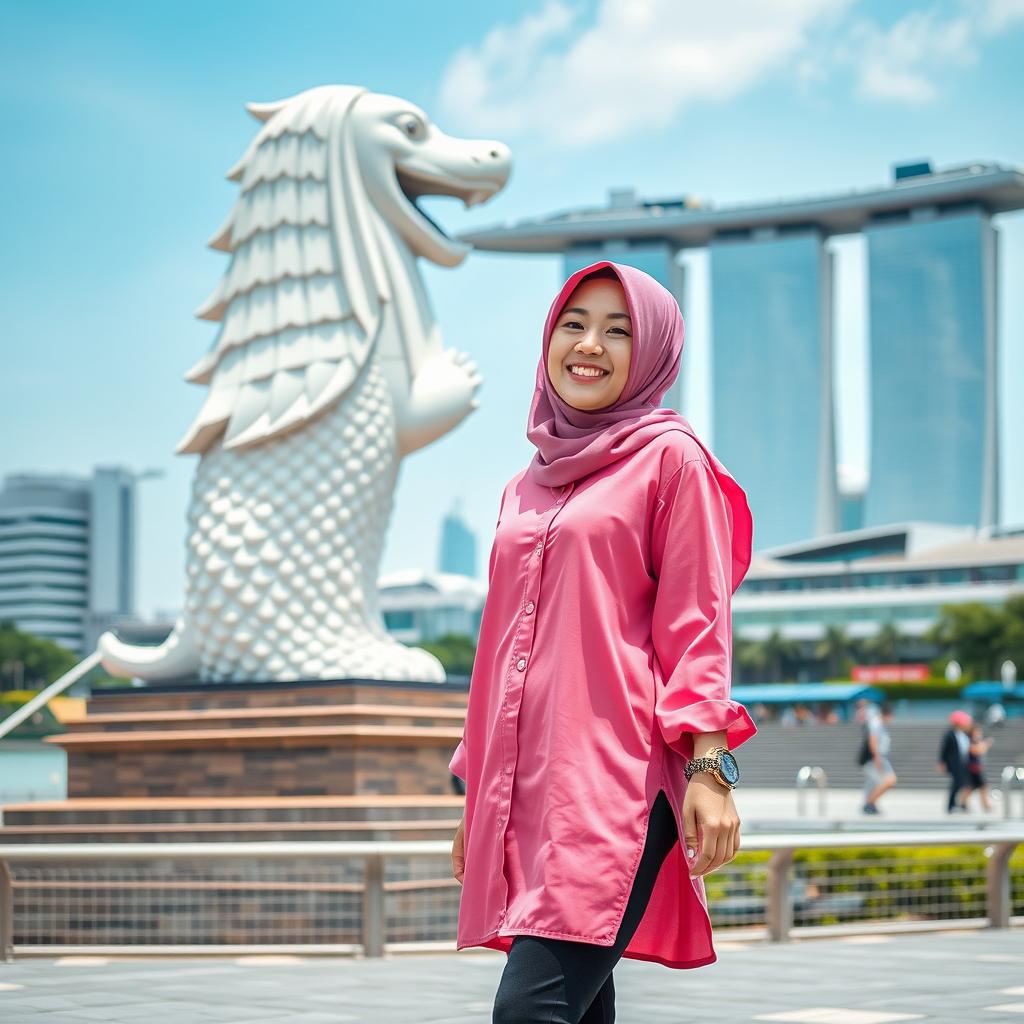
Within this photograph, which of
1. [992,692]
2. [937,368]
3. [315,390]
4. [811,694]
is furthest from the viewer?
[937,368]

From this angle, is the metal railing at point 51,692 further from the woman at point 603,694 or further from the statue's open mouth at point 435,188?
the woman at point 603,694

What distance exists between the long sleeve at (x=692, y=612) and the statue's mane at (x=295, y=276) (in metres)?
7.88

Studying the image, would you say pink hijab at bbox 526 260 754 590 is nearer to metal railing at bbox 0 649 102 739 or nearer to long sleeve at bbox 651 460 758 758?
long sleeve at bbox 651 460 758 758

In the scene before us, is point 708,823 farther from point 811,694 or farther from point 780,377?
point 780,377

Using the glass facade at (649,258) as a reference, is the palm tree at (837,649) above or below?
below

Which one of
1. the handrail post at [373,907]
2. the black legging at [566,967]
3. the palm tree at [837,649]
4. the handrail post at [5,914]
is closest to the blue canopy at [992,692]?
the palm tree at [837,649]

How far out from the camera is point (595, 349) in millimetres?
2965

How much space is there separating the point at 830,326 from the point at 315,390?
9851 cm

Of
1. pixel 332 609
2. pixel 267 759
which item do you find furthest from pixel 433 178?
pixel 267 759

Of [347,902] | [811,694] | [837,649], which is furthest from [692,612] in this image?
[837,649]

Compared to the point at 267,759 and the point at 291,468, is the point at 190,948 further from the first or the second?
the point at 291,468

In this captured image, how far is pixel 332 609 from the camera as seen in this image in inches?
414

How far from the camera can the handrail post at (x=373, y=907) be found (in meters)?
6.94

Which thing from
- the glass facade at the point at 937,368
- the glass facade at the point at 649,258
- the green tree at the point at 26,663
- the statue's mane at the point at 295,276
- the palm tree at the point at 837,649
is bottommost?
the green tree at the point at 26,663
